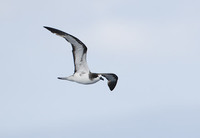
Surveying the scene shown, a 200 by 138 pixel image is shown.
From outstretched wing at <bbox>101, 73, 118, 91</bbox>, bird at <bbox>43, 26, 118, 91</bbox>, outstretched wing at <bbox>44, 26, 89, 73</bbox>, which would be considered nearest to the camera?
outstretched wing at <bbox>44, 26, 89, 73</bbox>

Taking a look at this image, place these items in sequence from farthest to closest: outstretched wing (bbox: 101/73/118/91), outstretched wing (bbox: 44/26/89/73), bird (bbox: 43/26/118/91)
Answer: outstretched wing (bbox: 101/73/118/91), bird (bbox: 43/26/118/91), outstretched wing (bbox: 44/26/89/73)

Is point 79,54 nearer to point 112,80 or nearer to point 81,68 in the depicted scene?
point 81,68

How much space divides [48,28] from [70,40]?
1981 millimetres

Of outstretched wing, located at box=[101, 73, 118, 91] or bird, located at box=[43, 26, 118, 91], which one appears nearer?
bird, located at box=[43, 26, 118, 91]

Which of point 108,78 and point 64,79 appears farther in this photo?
point 108,78

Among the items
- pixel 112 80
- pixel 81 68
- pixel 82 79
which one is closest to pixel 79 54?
pixel 81 68

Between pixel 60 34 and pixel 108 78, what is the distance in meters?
6.79

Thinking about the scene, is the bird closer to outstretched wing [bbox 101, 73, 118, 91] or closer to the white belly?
the white belly

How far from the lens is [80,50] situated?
42469 mm

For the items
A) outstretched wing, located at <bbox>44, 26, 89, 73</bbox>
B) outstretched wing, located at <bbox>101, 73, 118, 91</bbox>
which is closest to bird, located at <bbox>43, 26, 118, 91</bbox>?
outstretched wing, located at <bbox>44, 26, 89, 73</bbox>

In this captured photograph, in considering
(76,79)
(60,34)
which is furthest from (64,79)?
(60,34)

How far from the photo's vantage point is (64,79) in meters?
42.4

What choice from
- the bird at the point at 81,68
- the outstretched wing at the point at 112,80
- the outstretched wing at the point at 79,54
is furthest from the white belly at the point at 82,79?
the outstretched wing at the point at 112,80

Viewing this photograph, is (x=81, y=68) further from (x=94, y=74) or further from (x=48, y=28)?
(x=48, y=28)
